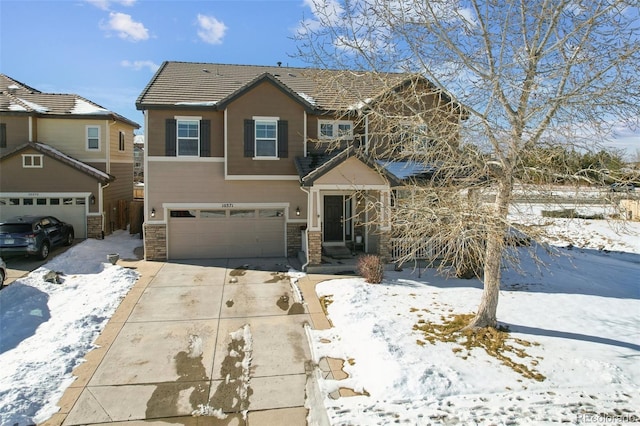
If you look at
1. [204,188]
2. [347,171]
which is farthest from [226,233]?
[347,171]

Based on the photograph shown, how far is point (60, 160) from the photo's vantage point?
1766 cm

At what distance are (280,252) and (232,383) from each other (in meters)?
9.39

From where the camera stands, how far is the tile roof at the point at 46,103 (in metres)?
18.8

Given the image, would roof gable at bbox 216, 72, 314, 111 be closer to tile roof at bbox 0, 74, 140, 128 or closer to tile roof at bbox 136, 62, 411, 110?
tile roof at bbox 136, 62, 411, 110

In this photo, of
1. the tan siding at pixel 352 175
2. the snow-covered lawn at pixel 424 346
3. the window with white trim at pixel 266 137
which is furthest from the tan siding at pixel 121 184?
the tan siding at pixel 352 175

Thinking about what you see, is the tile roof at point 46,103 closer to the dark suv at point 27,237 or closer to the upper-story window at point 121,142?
the upper-story window at point 121,142

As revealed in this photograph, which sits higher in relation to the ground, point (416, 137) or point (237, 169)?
point (416, 137)

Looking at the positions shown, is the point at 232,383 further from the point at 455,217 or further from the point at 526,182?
the point at 526,182

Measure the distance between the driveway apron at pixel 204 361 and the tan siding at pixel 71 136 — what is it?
11.2 metres

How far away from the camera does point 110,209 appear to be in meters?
19.6

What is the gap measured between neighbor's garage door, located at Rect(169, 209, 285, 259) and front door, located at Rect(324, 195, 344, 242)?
5.86 feet

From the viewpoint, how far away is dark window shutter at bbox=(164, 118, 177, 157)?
1498cm

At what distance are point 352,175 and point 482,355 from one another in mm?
7519

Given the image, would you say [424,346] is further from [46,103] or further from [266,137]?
[46,103]
